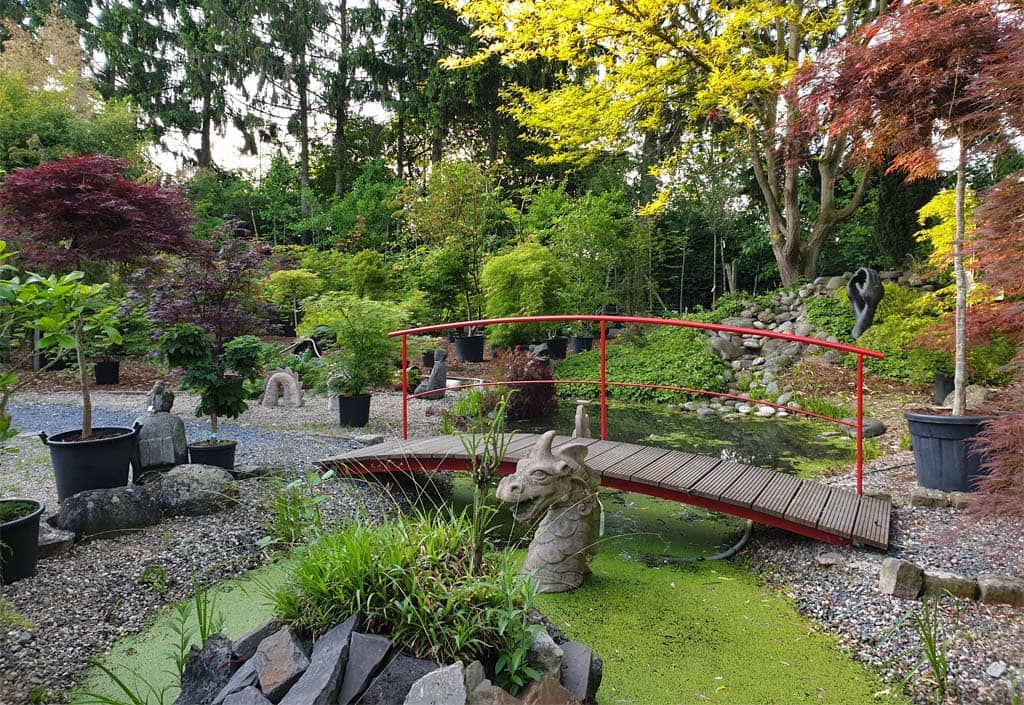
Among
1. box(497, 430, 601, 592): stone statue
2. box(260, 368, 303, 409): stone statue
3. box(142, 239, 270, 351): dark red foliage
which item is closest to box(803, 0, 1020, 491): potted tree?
box(497, 430, 601, 592): stone statue

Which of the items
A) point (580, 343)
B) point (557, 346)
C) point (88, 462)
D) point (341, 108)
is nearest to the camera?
point (88, 462)

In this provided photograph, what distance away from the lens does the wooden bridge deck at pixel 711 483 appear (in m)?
3.08

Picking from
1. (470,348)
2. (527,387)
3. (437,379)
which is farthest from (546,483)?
(470,348)

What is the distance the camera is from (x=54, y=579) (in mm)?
2732

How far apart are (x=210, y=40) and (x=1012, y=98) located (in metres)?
16.4

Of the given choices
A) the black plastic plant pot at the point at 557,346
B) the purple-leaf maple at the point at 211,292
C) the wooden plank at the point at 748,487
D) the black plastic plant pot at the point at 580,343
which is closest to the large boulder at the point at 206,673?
the wooden plank at the point at 748,487

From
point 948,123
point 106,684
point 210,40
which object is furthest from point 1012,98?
point 210,40

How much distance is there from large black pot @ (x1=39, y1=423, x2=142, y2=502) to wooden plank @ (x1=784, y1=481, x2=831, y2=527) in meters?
3.51

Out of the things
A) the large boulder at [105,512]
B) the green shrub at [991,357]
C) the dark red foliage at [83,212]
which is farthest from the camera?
the green shrub at [991,357]

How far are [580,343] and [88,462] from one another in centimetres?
757

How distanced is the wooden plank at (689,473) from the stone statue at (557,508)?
57 cm

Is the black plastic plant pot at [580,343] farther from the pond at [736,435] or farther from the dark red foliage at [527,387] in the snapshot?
the dark red foliage at [527,387]

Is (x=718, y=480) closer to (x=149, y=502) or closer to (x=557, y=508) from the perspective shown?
(x=557, y=508)

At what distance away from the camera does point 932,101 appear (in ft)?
10.9
